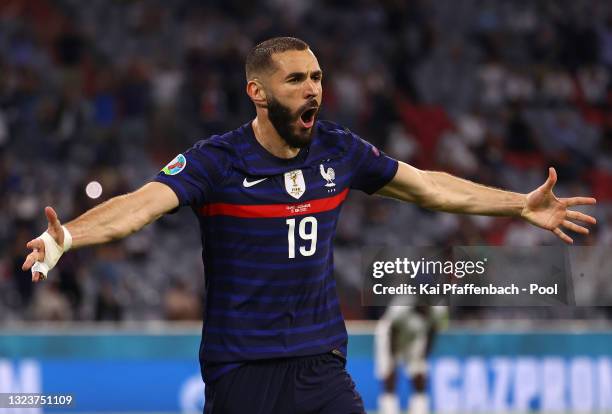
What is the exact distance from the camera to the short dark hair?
5.15 meters

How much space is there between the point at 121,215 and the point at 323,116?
40.3 ft

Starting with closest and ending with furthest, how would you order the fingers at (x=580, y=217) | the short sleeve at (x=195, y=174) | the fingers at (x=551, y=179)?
the short sleeve at (x=195, y=174)
the fingers at (x=551, y=179)
the fingers at (x=580, y=217)

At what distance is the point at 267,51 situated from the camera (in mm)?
5176

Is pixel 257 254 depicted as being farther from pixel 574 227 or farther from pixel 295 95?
pixel 574 227

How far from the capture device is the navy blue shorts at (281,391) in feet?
16.3

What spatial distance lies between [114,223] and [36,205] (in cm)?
1003

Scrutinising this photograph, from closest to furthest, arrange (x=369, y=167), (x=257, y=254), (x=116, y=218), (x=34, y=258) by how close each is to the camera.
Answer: (x=34, y=258)
(x=116, y=218)
(x=257, y=254)
(x=369, y=167)

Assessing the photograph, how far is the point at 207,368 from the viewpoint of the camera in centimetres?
509

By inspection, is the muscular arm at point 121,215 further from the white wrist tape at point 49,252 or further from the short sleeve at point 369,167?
the short sleeve at point 369,167

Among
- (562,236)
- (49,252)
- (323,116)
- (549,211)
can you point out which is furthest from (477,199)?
(323,116)

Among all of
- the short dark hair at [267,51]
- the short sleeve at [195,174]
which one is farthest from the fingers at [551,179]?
the short sleeve at [195,174]

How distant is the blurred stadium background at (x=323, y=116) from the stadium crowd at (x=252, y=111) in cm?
3

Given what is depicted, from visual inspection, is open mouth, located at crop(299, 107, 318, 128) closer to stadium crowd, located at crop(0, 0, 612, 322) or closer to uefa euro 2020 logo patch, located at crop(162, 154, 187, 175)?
uefa euro 2020 logo patch, located at crop(162, 154, 187, 175)

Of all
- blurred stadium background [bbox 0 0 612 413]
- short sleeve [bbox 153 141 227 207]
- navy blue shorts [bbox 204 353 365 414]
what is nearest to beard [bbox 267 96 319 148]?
short sleeve [bbox 153 141 227 207]
